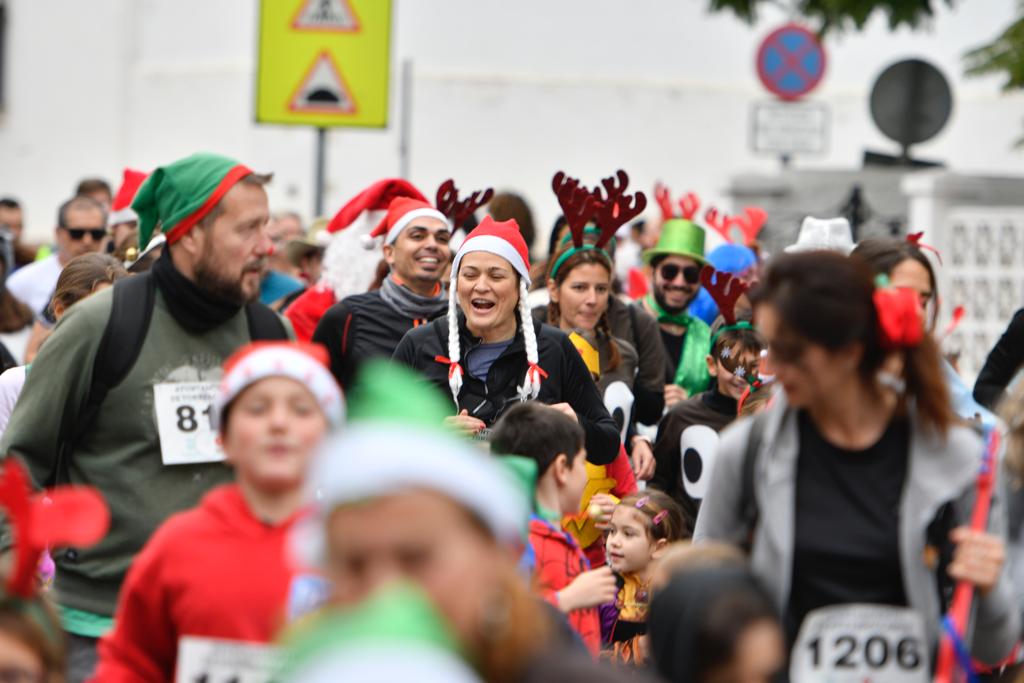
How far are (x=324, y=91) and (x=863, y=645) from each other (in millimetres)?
9627

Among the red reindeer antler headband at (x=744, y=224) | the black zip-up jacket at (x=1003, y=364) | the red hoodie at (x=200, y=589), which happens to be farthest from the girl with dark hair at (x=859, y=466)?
the red reindeer antler headband at (x=744, y=224)

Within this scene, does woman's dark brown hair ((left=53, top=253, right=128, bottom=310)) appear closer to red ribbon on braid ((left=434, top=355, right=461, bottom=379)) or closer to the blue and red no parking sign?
red ribbon on braid ((left=434, top=355, right=461, bottom=379))

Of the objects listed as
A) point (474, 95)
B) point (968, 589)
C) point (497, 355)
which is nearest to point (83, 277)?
point (497, 355)

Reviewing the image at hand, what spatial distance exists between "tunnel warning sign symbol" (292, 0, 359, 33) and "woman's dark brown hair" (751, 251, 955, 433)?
924 cm

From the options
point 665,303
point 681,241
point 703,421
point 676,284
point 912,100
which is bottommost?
point 703,421

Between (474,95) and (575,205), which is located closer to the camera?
(575,205)

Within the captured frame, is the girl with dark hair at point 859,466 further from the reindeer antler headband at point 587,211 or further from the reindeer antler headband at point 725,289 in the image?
the reindeer antler headband at point 725,289

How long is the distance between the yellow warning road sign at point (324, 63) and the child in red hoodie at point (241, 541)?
9.21 metres

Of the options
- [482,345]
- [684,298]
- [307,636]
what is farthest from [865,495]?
[684,298]

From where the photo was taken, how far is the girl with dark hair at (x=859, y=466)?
443 centimetres

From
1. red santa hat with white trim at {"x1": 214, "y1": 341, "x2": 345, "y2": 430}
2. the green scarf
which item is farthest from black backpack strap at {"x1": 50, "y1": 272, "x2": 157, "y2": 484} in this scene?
the green scarf

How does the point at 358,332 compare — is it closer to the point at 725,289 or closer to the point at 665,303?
the point at 725,289

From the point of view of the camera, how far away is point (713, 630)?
399 centimetres

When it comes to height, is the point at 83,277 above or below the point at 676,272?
above
